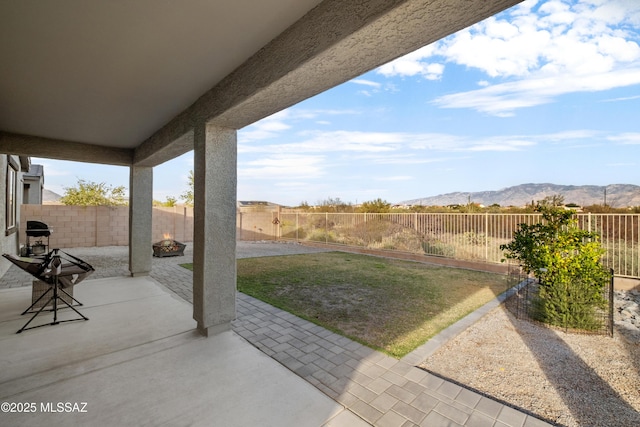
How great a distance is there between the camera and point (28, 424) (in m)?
1.93

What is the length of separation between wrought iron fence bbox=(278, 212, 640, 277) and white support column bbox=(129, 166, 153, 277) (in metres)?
8.36

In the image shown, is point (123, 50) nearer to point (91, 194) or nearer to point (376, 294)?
point (376, 294)

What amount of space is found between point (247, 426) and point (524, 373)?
2666mm

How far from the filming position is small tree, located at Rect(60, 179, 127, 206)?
1547 cm

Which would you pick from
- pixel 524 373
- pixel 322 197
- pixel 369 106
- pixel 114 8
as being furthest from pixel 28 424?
pixel 369 106

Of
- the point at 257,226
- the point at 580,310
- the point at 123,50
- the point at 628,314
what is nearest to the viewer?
the point at 123,50

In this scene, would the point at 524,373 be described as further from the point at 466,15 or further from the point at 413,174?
the point at 413,174

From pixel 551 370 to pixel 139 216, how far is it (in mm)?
7463

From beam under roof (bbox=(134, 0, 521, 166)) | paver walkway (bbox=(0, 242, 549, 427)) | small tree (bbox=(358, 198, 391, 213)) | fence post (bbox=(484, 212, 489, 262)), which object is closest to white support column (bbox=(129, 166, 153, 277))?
paver walkway (bbox=(0, 242, 549, 427))

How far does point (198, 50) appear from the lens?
2.45m

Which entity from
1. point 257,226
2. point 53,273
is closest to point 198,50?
point 53,273

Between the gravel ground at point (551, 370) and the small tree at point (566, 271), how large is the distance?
291 mm

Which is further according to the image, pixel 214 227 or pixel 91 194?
pixel 91 194

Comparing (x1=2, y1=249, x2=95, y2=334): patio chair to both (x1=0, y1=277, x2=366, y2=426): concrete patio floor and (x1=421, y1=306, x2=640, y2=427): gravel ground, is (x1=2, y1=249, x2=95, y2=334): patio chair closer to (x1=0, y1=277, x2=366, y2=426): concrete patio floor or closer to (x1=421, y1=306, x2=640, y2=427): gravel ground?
(x1=0, y1=277, x2=366, y2=426): concrete patio floor
